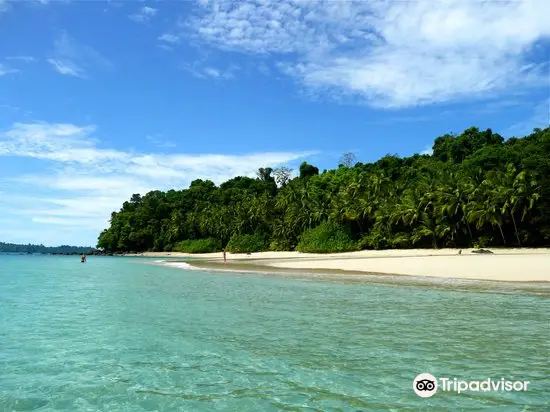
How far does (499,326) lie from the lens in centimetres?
1173

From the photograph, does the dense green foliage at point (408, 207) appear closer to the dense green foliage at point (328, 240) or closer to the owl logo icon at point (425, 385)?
the dense green foliage at point (328, 240)

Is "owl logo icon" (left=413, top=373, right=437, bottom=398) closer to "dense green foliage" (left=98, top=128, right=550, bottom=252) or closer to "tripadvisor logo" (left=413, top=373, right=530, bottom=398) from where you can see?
Result: "tripadvisor logo" (left=413, top=373, right=530, bottom=398)

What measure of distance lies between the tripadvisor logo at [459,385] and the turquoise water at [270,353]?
0.15 m

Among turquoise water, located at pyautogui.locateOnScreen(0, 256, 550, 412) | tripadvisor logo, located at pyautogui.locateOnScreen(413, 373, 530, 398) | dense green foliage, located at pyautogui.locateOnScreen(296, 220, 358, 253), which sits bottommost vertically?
tripadvisor logo, located at pyautogui.locateOnScreen(413, 373, 530, 398)

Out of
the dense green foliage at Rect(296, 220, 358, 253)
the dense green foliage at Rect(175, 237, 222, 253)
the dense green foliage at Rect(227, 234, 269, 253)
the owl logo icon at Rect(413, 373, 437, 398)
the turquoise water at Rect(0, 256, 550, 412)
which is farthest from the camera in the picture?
the dense green foliage at Rect(175, 237, 222, 253)

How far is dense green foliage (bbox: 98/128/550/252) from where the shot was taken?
4747 cm

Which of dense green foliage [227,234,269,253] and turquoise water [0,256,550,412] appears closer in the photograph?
turquoise water [0,256,550,412]

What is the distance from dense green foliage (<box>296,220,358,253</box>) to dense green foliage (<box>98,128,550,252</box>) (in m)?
0.14

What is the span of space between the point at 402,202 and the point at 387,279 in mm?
34702

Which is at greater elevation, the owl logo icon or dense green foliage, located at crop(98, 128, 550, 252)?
dense green foliage, located at crop(98, 128, 550, 252)

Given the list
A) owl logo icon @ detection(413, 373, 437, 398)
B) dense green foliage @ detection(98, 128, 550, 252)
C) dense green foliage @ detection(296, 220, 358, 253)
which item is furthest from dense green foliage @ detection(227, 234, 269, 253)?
owl logo icon @ detection(413, 373, 437, 398)

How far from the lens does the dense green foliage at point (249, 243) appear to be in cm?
8278

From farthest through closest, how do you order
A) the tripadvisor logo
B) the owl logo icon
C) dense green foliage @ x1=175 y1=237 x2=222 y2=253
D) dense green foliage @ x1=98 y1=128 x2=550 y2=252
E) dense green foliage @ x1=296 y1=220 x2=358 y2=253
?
dense green foliage @ x1=175 y1=237 x2=222 y2=253
dense green foliage @ x1=296 y1=220 x2=358 y2=253
dense green foliage @ x1=98 y1=128 x2=550 y2=252
the tripadvisor logo
the owl logo icon

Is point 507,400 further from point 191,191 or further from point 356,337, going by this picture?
point 191,191
